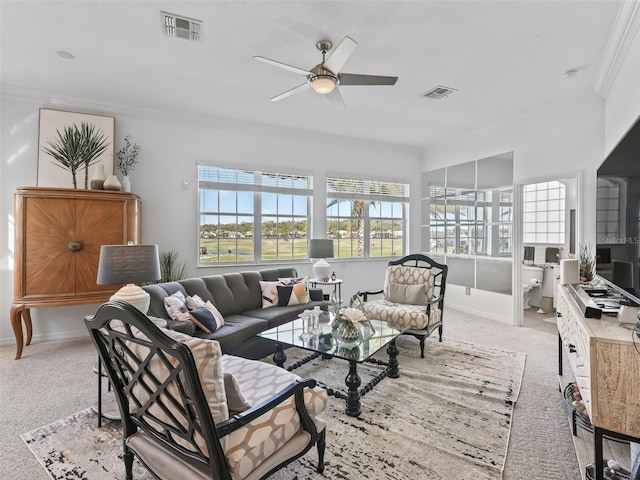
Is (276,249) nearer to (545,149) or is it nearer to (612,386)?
(545,149)

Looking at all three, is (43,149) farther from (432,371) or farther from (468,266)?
(468,266)

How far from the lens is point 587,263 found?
11.9ft

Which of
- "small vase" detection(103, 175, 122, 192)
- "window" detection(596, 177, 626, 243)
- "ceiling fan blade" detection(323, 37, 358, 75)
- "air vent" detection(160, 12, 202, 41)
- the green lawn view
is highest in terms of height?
"air vent" detection(160, 12, 202, 41)

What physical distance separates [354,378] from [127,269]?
1.93m

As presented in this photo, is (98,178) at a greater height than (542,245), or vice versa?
(98,178)

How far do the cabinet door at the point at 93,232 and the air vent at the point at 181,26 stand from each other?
7.06ft

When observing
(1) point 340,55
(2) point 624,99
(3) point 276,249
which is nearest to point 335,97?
(1) point 340,55

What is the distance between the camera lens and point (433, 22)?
8.65ft

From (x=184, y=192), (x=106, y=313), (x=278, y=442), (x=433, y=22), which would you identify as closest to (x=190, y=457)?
(x=278, y=442)

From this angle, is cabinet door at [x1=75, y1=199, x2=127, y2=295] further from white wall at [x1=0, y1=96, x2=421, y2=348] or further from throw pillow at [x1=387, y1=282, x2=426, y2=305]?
throw pillow at [x1=387, y1=282, x2=426, y2=305]

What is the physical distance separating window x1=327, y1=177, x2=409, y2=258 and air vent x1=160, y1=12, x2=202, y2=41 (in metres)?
3.50

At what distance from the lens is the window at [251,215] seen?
5129 mm

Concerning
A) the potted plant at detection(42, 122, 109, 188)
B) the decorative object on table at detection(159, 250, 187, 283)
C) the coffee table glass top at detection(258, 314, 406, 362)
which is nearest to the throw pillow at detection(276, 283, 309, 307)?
the coffee table glass top at detection(258, 314, 406, 362)

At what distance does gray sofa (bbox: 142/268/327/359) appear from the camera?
3.02 metres
